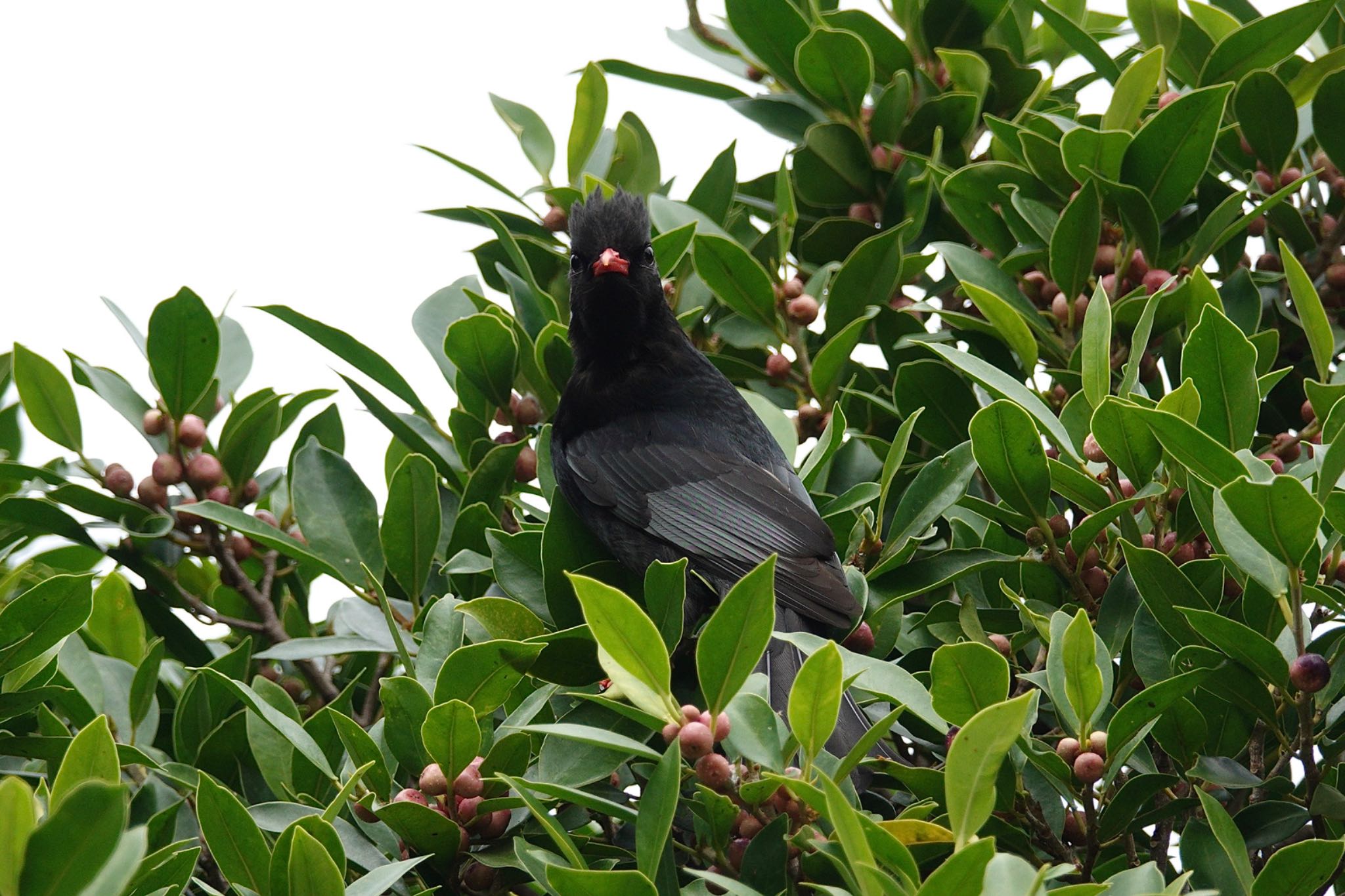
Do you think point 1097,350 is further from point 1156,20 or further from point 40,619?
point 40,619

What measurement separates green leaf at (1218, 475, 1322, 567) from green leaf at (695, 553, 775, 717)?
0.78 metres

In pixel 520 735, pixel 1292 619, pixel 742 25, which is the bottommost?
pixel 520 735

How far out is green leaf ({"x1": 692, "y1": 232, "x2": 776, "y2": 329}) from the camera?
140 inches

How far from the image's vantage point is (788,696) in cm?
287

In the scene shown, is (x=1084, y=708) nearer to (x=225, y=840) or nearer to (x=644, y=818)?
(x=644, y=818)

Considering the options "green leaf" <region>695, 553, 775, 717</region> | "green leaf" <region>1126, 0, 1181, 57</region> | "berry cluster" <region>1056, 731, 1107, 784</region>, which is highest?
"green leaf" <region>1126, 0, 1181, 57</region>

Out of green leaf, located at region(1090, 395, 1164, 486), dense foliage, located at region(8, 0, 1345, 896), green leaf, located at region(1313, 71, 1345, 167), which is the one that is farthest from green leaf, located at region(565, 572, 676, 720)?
green leaf, located at region(1313, 71, 1345, 167)

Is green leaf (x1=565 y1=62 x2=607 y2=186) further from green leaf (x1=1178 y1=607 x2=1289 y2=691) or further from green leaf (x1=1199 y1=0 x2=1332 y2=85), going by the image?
green leaf (x1=1178 y1=607 x2=1289 y2=691)

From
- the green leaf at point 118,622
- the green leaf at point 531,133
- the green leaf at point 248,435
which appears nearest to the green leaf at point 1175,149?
the green leaf at point 531,133

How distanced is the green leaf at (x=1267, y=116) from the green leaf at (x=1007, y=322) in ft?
3.51

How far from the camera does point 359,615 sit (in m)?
3.15

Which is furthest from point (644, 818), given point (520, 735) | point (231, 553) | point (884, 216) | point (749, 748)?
point (884, 216)

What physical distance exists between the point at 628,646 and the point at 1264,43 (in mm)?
2817

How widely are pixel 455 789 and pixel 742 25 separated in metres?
2.55
